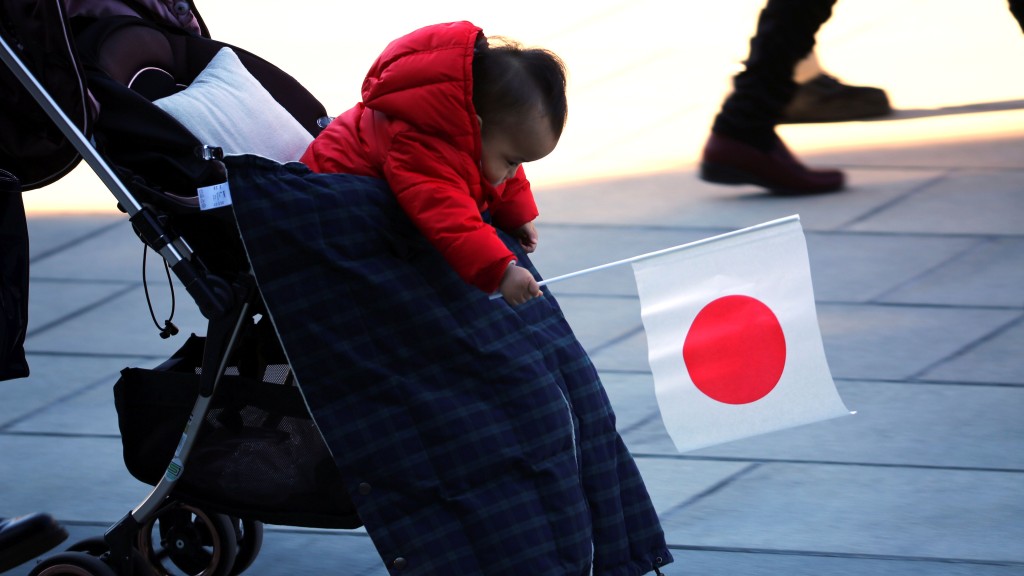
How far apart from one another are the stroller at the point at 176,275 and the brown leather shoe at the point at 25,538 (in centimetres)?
25

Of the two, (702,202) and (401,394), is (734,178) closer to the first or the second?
(702,202)

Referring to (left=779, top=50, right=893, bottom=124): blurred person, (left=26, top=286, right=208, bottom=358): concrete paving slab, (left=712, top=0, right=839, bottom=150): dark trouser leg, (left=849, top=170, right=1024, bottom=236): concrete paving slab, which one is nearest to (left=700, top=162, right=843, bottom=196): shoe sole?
(left=712, top=0, right=839, bottom=150): dark trouser leg

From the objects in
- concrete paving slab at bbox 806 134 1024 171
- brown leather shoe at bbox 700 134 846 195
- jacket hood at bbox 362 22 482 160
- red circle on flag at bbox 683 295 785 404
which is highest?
jacket hood at bbox 362 22 482 160

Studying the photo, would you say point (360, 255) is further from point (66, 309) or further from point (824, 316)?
point (66, 309)

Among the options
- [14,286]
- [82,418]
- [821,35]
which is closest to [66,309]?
[82,418]

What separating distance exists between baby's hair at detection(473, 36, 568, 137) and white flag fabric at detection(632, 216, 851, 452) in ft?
1.27

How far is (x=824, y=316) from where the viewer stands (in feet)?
15.8

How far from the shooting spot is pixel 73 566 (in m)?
3.17

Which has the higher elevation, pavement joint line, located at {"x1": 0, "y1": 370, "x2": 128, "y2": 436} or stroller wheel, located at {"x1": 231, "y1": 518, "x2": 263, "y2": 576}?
stroller wheel, located at {"x1": 231, "y1": 518, "x2": 263, "y2": 576}

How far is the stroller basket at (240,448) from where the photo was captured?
293 centimetres

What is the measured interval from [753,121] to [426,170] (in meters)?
3.37

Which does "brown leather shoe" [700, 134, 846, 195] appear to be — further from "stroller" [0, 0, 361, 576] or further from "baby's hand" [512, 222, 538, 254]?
"stroller" [0, 0, 361, 576]

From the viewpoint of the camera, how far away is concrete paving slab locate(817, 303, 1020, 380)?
4.46 metres

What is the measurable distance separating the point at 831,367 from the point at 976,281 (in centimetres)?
82
